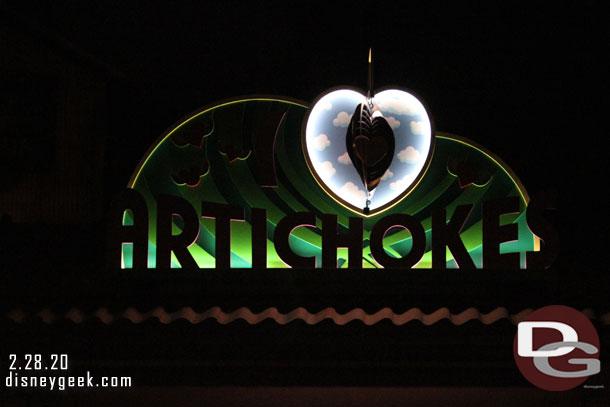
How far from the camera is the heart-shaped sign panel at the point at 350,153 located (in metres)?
6.13

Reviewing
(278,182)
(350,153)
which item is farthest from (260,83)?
(350,153)

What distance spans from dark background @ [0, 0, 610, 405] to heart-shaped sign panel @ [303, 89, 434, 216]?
28.0 inches

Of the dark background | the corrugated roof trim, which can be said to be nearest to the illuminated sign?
the corrugated roof trim

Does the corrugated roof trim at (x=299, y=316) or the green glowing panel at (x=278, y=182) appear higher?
the green glowing panel at (x=278, y=182)

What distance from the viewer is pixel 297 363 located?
5.99m

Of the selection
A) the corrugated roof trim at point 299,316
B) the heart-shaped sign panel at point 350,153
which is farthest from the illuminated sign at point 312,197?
the corrugated roof trim at point 299,316

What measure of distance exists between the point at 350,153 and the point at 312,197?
650 millimetres

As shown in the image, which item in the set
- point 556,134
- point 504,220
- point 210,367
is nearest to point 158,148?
point 210,367

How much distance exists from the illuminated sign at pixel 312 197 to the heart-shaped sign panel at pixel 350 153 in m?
0.01

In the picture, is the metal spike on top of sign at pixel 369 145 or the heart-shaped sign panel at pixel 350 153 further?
the heart-shaped sign panel at pixel 350 153

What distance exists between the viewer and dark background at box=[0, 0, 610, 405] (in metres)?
6.71

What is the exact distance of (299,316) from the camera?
5.46m

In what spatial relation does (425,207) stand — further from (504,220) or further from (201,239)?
(201,239)

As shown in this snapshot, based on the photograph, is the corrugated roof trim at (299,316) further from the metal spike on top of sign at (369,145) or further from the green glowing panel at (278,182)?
the metal spike on top of sign at (369,145)
